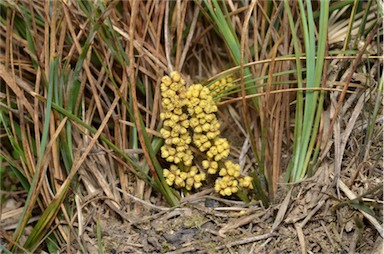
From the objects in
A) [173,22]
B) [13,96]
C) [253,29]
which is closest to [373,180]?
[253,29]

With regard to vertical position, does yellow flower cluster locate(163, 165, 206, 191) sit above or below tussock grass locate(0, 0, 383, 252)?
below

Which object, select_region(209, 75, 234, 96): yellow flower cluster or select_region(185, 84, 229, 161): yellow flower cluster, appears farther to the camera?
select_region(209, 75, 234, 96): yellow flower cluster

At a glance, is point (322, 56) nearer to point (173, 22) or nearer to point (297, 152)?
point (297, 152)

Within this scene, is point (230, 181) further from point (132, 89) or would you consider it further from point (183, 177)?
point (132, 89)

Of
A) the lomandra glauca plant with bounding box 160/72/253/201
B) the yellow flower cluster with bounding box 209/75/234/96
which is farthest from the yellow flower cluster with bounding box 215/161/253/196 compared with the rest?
the yellow flower cluster with bounding box 209/75/234/96

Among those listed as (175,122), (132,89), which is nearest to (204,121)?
(175,122)

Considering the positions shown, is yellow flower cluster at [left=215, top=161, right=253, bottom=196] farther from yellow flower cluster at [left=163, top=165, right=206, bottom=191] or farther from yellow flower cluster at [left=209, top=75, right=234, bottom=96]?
yellow flower cluster at [left=209, top=75, right=234, bottom=96]

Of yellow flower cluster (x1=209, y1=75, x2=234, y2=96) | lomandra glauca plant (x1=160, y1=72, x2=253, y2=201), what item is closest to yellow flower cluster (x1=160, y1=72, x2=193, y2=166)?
lomandra glauca plant (x1=160, y1=72, x2=253, y2=201)
